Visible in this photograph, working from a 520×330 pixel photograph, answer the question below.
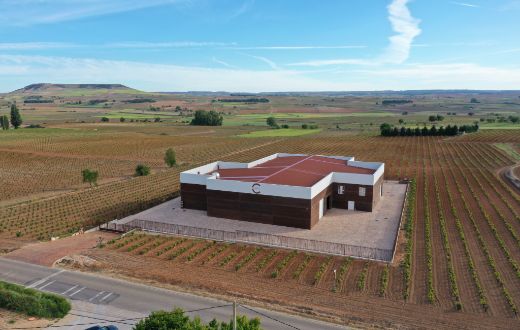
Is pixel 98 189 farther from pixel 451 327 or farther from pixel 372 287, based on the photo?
pixel 451 327

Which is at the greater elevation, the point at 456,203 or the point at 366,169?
the point at 366,169

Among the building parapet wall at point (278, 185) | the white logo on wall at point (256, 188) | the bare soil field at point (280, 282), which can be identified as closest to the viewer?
the bare soil field at point (280, 282)

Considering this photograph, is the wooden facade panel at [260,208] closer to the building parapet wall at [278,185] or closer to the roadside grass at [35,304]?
the building parapet wall at [278,185]

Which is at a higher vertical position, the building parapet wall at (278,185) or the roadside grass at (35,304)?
the building parapet wall at (278,185)

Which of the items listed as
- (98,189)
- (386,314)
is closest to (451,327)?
(386,314)

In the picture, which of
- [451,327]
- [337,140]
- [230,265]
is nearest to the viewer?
[451,327]

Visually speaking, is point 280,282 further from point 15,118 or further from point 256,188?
point 15,118

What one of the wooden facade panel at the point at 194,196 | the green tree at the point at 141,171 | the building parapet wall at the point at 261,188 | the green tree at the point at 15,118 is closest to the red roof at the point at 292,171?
the building parapet wall at the point at 261,188
